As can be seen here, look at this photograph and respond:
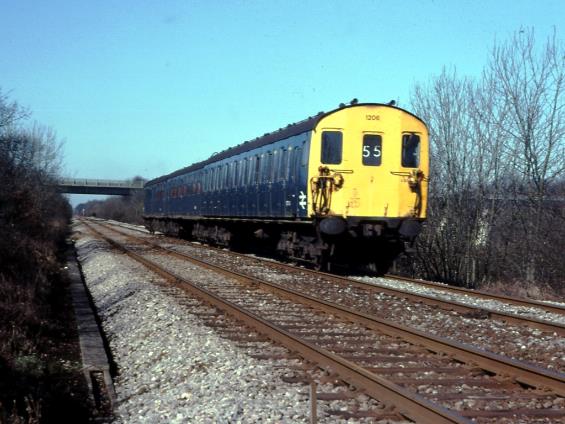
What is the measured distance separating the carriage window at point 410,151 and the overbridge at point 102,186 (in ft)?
255

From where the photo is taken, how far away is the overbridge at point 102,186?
9081 centimetres

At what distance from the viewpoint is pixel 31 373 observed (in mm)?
6445

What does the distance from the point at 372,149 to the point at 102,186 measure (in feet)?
270

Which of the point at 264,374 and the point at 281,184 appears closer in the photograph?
the point at 264,374

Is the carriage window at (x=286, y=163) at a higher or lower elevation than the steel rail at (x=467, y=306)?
higher

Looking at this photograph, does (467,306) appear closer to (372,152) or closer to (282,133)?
(372,152)

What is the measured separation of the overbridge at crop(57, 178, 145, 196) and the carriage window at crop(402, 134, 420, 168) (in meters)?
77.6

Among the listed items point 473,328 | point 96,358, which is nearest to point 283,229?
point 473,328

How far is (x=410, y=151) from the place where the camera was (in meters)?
15.1

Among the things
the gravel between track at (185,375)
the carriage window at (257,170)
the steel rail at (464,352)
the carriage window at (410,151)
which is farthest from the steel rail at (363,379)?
the carriage window at (257,170)

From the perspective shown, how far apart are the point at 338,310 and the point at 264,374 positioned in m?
3.47

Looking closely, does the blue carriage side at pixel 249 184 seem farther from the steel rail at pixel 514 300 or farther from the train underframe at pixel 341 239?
the steel rail at pixel 514 300

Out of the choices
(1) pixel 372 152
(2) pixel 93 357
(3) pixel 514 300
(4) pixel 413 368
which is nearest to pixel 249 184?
(1) pixel 372 152

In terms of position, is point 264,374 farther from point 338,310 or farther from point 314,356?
point 338,310
